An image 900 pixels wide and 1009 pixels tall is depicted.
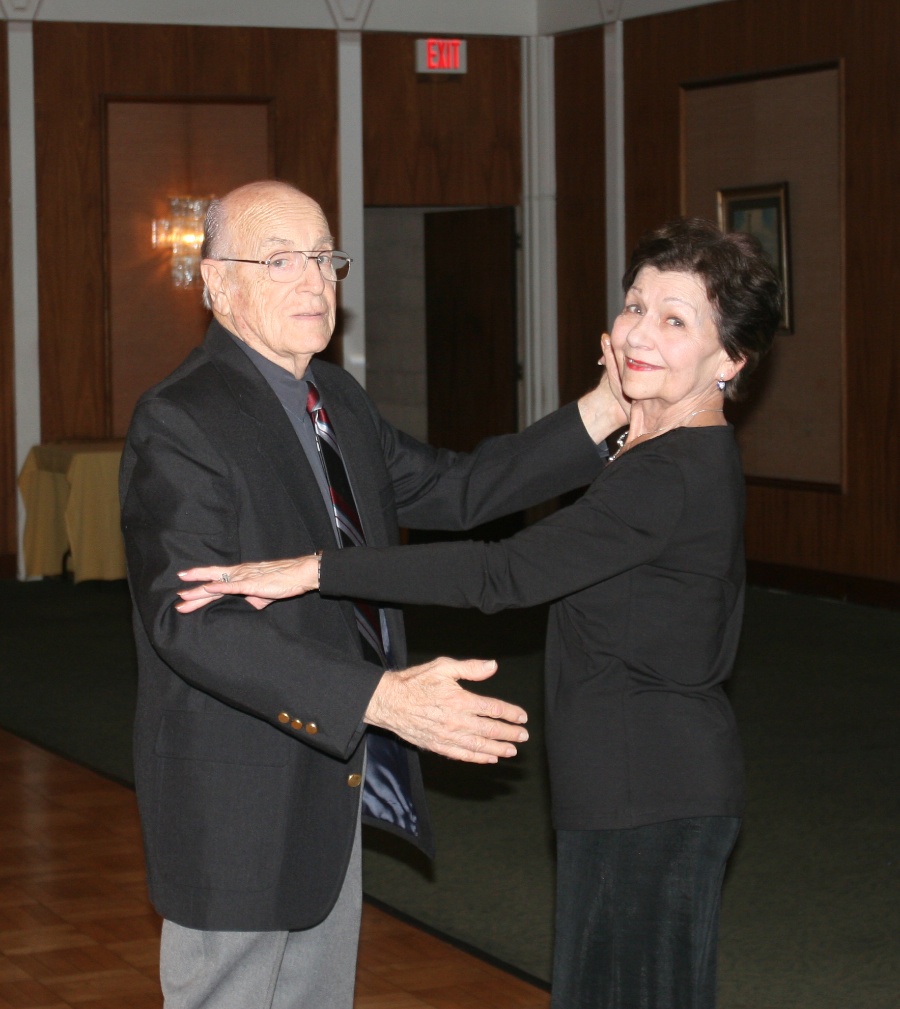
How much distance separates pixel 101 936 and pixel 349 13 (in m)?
7.62

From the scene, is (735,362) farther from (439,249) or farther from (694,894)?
(439,249)

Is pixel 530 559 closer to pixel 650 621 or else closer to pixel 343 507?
pixel 650 621

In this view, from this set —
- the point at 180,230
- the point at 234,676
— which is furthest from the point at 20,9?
the point at 234,676

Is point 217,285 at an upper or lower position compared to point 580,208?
lower

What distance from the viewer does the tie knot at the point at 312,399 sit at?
2395 mm

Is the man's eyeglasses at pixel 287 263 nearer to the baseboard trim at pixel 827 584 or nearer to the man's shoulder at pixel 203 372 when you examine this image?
the man's shoulder at pixel 203 372

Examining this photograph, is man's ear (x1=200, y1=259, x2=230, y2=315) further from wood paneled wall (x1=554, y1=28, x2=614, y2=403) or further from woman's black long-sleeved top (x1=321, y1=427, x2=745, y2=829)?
wood paneled wall (x1=554, y1=28, x2=614, y2=403)

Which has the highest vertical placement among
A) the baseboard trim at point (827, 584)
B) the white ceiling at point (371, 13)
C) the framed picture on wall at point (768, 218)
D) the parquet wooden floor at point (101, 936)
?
the white ceiling at point (371, 13)

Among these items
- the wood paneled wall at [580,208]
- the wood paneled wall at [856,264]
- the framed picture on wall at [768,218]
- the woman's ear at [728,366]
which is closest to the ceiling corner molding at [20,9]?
the wood paneled wall at [580,208]

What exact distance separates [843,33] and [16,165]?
195 inches

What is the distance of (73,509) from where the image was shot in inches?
352

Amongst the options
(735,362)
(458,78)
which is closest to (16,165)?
(458,78)

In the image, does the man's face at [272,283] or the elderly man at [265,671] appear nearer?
the elderly man at [265,671]

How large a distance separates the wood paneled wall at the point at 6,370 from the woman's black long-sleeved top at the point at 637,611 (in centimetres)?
806
